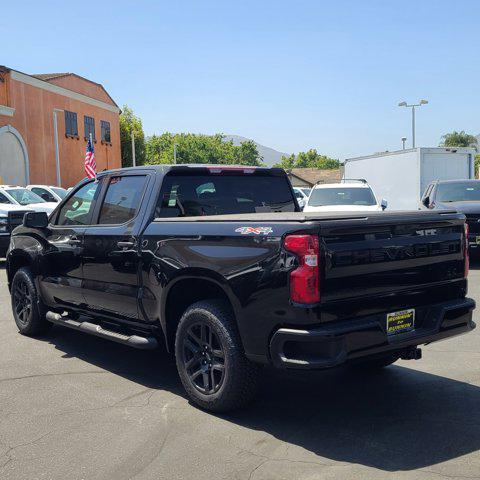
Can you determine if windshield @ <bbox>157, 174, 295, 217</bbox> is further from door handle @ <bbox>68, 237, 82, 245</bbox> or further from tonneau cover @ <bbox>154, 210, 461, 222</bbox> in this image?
door handle @ <bbox>68, 237, 82, 245</bbox>

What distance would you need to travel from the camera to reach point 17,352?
6.45m

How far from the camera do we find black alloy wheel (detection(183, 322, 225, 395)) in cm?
448

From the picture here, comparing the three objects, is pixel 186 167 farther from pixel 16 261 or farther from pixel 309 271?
pixel 16 261

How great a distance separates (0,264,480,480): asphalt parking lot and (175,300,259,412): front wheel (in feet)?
0.53

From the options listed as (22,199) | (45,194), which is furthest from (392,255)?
(45,194)

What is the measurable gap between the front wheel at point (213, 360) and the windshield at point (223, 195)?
112 cm

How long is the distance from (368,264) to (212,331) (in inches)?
47.9

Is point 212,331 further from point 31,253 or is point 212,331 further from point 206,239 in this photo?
point 31,253

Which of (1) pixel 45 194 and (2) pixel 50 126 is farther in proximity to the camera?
(2) pixel 50 126

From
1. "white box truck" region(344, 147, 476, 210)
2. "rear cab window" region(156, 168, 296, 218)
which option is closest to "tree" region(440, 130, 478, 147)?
"white box truck" region(344, 147, 476, 210)

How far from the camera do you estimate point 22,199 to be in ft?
58.6

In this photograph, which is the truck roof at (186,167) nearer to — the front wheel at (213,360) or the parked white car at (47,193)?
the front wheel at (213,360)

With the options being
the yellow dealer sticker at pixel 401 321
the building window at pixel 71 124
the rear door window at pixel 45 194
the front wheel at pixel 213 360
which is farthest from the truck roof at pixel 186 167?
the building window at pixel 71 124

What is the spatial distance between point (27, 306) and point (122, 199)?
2296 millimetres
